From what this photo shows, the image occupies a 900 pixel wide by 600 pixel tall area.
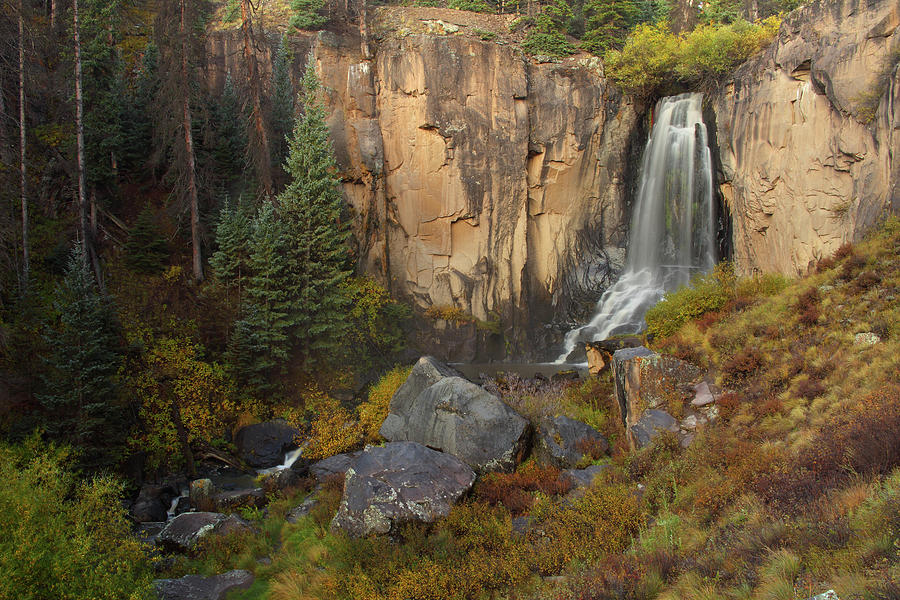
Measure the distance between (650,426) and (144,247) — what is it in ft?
58.2

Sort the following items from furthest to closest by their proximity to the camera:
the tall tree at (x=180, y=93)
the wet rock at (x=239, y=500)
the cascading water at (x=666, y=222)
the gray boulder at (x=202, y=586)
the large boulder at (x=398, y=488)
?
the cascading water at (x=666, y=222) → the tall tree at (x=180, y=93) → the wet rock at (x=239, y=500) → the large boulder at (x=398, y=488) → the gray boulder at (x=202, y=586)

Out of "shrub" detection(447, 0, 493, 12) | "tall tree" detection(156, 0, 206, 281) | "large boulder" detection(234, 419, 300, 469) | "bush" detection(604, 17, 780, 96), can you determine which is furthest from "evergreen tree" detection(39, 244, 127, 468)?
"shrub" detection(447, 0, 493, 12)

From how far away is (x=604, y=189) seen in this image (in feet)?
98.3

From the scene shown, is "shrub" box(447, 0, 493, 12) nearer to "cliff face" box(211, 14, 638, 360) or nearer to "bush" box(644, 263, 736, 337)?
"cliff face" box(211, 14, 638, 360)

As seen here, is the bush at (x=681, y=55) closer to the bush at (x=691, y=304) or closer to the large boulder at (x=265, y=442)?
the bush at (x=691, y=304)

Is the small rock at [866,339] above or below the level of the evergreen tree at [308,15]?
below

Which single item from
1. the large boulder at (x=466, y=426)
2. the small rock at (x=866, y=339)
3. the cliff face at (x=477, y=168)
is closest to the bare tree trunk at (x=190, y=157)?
the cliff face at (x=477, y=168)

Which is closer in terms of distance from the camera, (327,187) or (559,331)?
(327,187)

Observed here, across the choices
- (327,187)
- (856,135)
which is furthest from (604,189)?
(327,187)

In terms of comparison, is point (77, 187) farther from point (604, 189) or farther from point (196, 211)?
point (604, 189)

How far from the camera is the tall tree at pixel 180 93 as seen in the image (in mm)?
19672

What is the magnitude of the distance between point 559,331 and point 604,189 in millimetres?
8481

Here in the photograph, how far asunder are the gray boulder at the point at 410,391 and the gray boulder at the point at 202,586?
4830mm

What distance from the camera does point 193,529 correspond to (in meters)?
10.6
